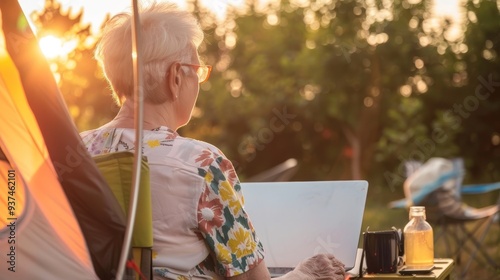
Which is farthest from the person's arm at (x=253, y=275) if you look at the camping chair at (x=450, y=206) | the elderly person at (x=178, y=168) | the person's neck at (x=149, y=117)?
the camping chair at (x=450, y=206)

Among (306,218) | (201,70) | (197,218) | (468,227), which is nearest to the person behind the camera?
(197,218)

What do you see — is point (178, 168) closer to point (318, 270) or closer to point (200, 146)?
point (200, 146)

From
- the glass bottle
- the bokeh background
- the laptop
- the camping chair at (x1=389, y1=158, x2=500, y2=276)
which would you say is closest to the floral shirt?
the laptop

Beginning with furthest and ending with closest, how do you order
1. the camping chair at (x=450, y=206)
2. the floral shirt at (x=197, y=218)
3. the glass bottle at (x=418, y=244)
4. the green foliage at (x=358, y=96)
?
the green foliage at (x=358, y=96), the camping chair at (x=450, y=206), the glass bottle at (x=418, y=244), the floral shirt at (x=197, y=218)

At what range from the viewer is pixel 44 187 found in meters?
1.94

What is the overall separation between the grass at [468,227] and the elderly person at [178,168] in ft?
14.3

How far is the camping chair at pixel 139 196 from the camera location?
1997 mm

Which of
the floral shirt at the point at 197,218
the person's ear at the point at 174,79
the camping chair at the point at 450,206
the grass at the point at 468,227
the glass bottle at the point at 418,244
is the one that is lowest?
the grass at the point at 468,227

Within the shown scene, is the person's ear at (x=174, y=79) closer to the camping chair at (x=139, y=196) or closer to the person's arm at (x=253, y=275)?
the camping chair at (x=139, y=196)

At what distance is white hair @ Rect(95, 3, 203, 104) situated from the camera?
2.29 meters

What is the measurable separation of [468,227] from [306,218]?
8.82 m

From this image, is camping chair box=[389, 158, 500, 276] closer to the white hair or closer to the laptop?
the laptop

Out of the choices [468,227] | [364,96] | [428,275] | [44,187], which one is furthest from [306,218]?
[364,96]

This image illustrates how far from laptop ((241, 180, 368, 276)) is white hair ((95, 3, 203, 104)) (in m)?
0.71
